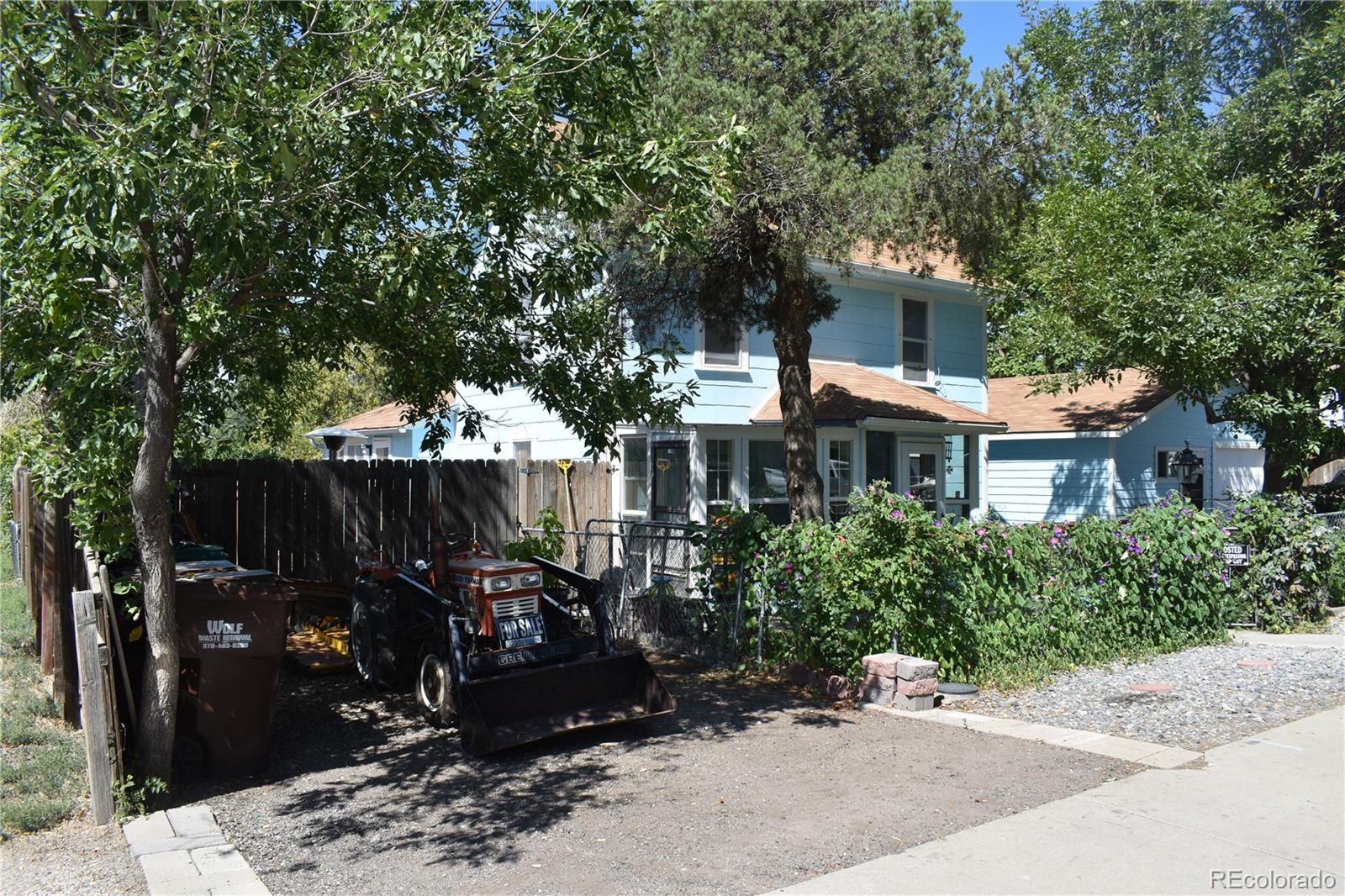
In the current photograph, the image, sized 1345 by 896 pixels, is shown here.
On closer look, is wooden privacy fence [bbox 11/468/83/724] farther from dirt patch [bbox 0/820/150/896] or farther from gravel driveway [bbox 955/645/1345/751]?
gravel driveway [bbox 955/645/1345/751]

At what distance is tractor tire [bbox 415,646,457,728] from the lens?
7.70 meters

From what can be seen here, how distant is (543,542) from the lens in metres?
12.5

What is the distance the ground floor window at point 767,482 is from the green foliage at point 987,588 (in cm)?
560

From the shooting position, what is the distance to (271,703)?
6.75 m

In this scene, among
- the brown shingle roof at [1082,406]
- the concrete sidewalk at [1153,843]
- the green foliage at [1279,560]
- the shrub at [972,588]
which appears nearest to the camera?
the concrete sidewalk at [1153,843]

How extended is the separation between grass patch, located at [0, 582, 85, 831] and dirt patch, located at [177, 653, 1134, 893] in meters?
0.74

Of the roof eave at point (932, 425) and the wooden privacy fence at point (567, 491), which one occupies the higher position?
the roof eave at point (932, 425)

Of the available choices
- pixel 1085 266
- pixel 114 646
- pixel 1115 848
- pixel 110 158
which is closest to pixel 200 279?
pixel 110 158

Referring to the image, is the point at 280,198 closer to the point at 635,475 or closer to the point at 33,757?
the point at 33,757

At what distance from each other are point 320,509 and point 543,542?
265 centimetres

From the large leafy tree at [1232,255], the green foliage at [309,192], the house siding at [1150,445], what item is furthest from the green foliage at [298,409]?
the house siding at [1150,445]

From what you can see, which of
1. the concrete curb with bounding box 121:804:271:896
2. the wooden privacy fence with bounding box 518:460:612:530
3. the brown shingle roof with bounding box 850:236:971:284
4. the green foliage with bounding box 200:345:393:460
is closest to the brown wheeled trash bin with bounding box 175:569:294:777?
the concrete curb with bounding box 121:804:271:896

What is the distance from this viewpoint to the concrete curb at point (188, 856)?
16.0ft

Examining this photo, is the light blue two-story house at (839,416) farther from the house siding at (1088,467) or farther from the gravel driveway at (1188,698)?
the gravel driveway at (1188,698)
